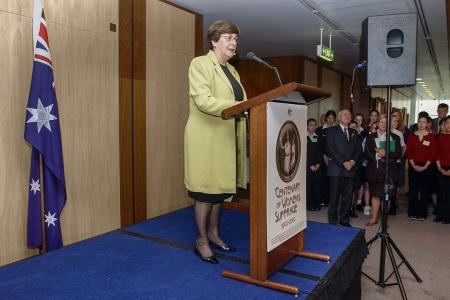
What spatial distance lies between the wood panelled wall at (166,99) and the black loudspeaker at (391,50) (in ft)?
7.47

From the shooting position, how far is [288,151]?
1.83 m

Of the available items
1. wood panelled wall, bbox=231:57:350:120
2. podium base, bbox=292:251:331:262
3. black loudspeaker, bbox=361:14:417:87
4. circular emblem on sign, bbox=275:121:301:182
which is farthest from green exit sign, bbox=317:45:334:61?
podium base, bbox=292:251:331:262

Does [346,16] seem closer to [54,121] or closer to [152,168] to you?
[152,168]

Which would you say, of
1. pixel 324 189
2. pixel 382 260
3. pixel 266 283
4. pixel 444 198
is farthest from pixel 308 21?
pixel 266 283

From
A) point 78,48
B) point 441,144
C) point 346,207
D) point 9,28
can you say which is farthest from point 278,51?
point 9,28

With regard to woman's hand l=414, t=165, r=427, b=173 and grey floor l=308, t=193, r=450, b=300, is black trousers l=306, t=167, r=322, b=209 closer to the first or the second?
grey floor l=308, t=193, r=450, b=300

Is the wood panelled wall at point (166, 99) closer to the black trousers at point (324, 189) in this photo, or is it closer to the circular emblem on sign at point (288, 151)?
the black trousers at point (324, 189)

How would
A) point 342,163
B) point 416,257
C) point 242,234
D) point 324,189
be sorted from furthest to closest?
1. point 324,189
2. point 342,163
3. point 416,257
4. point 242,234

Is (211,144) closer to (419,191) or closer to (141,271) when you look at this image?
(141,271)

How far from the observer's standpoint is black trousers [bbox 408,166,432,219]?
503 cm

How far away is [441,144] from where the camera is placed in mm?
4859

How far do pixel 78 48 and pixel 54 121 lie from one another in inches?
33.1

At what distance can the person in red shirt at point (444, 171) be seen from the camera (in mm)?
4785

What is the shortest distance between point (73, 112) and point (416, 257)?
11.0 feet
